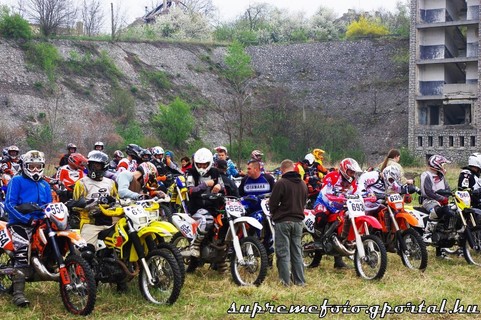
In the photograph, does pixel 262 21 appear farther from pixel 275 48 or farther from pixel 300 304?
pixel 300 304

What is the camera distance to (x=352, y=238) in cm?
1169

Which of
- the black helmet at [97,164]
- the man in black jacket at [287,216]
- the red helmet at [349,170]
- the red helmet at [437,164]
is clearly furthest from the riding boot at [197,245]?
the red helmet at [437,164]

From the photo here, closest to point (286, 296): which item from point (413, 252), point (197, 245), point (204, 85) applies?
point (197, 245)

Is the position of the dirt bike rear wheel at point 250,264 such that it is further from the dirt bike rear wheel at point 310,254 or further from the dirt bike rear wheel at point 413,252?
the dirt bike rear wheel at point 413,252

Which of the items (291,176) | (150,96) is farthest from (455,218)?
(150,96)

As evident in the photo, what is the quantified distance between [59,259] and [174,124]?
49.1m

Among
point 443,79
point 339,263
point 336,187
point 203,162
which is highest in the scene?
point 443,79

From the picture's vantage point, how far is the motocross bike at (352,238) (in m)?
11.3

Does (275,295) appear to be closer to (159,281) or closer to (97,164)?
(159,281)

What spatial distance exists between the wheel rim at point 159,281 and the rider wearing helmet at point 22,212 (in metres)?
1.49

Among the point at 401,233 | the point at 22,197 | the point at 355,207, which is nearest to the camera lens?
the point at 22,197

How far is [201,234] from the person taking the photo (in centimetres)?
1124

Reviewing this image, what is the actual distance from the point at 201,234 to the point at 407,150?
47732mm

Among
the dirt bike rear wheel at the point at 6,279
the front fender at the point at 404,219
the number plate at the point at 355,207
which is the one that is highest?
the number plate at the point at 355,207
